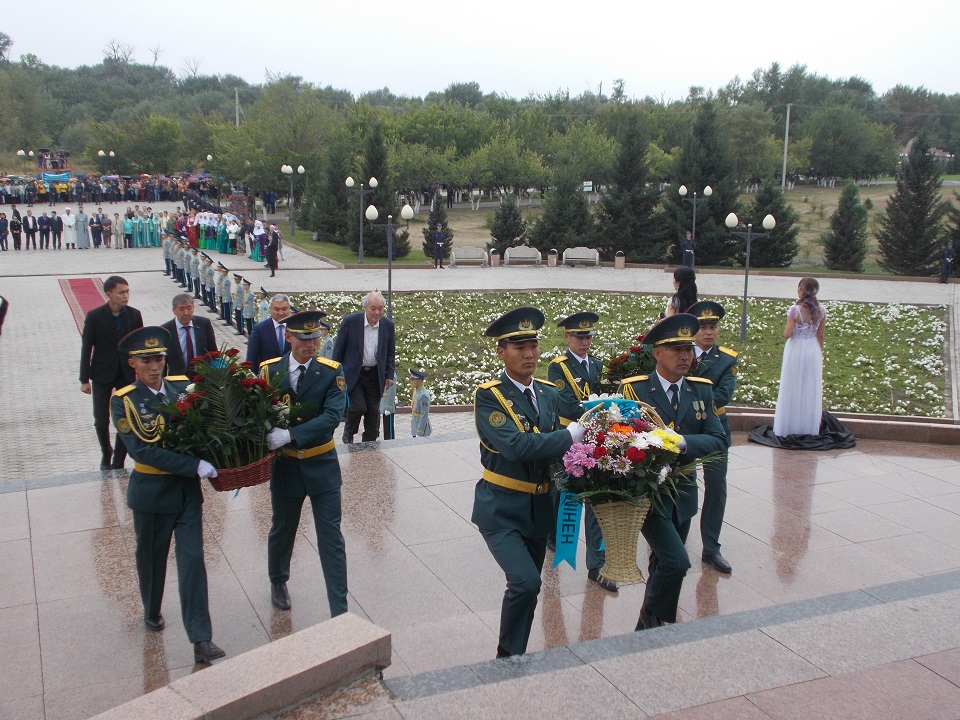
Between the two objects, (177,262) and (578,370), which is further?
(177,262)

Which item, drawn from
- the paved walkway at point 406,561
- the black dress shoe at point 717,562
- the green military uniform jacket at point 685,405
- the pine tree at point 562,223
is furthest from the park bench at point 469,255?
the green military uniform jacket at point 685,405

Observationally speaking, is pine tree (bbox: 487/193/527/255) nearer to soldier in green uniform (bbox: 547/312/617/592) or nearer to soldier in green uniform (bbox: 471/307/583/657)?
soldier in green uniform (bbox: 547/312/617/592)

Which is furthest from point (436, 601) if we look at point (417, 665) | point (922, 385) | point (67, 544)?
point (922, 385)

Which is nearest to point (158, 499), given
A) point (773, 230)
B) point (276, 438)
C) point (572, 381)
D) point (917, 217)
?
point (276, 438)

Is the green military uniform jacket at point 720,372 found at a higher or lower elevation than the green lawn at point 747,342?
higher

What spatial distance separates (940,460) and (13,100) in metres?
88.5

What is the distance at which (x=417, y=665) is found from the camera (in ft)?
17.3

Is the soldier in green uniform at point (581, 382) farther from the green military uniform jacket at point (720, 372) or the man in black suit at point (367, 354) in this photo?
the man in black suit at point (367, 354)

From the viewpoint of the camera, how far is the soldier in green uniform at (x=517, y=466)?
16.1 ft

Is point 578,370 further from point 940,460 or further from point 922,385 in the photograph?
point 922,385

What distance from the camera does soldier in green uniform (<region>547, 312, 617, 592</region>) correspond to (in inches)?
251

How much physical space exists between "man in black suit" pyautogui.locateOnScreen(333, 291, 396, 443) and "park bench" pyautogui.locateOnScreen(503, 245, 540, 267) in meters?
25.7

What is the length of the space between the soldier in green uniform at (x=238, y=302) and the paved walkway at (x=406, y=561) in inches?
335

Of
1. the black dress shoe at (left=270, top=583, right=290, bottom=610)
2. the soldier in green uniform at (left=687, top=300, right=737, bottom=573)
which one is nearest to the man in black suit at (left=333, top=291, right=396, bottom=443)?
the black dress shoe at (left=270, top=583, right=290, bottom=610)
